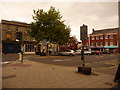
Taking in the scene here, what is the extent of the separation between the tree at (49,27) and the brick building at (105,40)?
35566 millimetres

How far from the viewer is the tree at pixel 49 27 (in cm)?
2430

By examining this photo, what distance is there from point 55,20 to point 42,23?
9.47 ft

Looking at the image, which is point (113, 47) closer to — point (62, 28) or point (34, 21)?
point (62, 28)

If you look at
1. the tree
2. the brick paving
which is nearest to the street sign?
the brick paving

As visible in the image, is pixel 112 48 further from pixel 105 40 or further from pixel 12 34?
pixel 12 34

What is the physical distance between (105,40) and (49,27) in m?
39.9

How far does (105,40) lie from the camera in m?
56.4

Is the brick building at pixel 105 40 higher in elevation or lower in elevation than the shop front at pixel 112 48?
higher

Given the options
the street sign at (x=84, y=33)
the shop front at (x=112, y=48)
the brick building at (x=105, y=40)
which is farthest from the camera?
the brick building at (x=105, y=40)

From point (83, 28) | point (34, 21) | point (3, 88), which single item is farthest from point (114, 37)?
point (3, 88)

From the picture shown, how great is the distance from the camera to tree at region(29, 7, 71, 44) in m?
24.3

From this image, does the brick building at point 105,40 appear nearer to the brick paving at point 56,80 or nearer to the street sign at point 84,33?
the street sign at point 84,33

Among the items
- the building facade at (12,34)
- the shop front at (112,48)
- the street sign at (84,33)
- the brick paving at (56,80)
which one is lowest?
the brick paving at (56,80)

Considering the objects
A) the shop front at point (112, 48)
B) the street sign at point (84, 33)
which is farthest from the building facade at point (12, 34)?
the shop front at point (112, 48)
